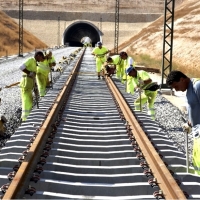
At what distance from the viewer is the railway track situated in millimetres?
4918

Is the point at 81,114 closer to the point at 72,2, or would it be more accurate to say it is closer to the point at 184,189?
the point at 184,189

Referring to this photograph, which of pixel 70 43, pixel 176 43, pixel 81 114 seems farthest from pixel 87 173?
pixel 70 43

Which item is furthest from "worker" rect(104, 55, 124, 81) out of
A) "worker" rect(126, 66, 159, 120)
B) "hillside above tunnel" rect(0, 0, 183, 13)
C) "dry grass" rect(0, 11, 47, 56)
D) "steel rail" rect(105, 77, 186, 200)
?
"hillside above tunnel" rect(0, 0, 183, 13)

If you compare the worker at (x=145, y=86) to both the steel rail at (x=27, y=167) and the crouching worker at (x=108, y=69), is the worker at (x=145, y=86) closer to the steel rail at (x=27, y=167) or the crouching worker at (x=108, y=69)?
the steel rail at (x=27, y=167)

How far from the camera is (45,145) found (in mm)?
6578

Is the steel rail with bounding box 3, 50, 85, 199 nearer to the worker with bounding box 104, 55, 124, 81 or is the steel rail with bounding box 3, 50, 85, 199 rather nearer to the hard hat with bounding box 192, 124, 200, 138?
the hard hat with bounding box 192, 124, 200, 138

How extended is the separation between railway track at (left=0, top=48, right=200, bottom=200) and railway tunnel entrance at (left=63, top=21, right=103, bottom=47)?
76.6 metres

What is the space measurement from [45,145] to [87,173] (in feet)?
3.70

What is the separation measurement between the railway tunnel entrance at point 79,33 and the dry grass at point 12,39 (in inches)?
237

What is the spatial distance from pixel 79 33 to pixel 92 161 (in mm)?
91964

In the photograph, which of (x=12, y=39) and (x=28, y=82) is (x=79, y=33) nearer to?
(x=12, y=39)

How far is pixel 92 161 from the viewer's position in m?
6.08

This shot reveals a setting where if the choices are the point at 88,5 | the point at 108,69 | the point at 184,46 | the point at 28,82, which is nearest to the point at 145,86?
the point at 28,82

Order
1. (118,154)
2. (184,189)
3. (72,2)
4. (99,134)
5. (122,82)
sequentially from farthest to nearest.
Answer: (72,2) → (122,82) → (99,134) → (118,154) → (184,189)
